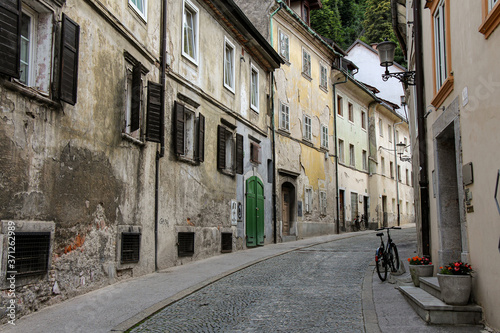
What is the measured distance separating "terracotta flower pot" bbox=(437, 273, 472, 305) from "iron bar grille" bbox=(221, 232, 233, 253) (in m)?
9.53

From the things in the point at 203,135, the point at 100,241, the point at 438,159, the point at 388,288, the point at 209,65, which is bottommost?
the point at 388,288

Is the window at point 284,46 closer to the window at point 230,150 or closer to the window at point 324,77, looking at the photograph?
the window at point 324,77

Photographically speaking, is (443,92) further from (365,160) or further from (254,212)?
(365,160)

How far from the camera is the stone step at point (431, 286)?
23.6ft

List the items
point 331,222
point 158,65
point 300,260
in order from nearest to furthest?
point 158,65
point 300,260
point 331,222

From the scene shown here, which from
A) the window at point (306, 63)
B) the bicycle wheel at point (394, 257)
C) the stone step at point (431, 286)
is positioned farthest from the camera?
the window at point (306, 63)

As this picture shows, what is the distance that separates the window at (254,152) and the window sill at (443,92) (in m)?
10.0

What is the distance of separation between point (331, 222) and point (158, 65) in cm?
1738

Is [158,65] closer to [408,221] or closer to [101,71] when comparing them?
[101,71]

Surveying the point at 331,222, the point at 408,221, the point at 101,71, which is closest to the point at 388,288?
the point at 101,71

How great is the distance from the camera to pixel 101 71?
938cm

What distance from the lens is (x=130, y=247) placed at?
10352mm

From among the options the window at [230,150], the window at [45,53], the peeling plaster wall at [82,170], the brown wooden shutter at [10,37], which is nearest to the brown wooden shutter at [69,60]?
the window at [45,53]

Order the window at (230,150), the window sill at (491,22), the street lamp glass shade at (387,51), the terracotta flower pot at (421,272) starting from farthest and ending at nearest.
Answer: the window at (230,150) < the street lamp glass shade at (387,51) < the terracotta flower pot at (421,272) < the window sill at (491,22)
